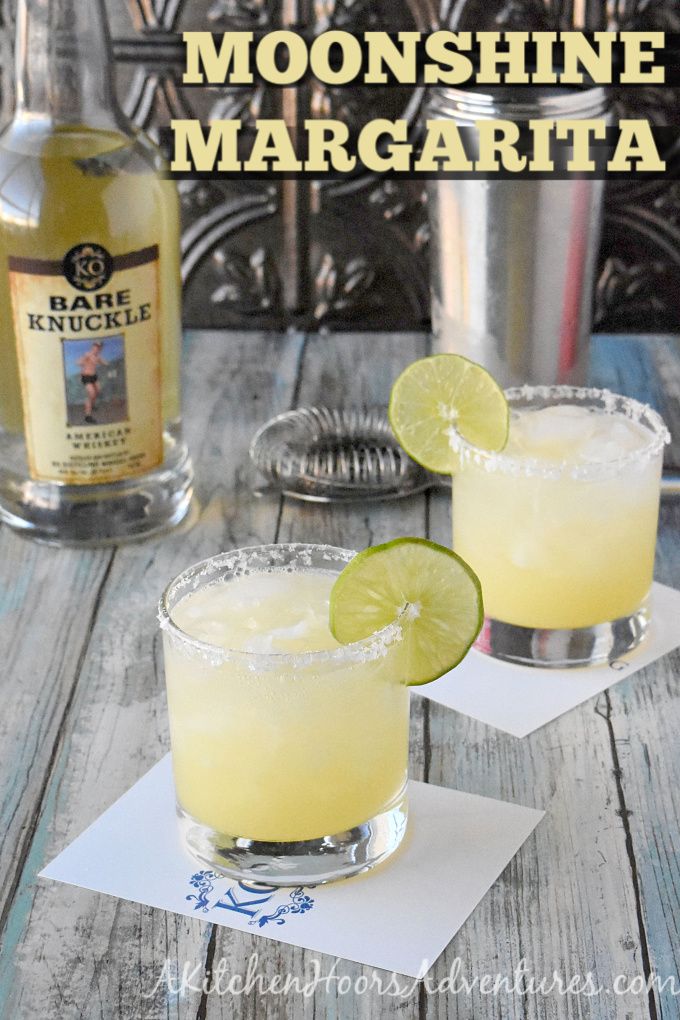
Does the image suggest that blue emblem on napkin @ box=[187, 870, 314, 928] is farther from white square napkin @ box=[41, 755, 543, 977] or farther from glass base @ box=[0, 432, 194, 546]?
glass base @ box=[0, 432, 194, 546]

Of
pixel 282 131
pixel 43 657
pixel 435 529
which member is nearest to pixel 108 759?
pixel 43 657

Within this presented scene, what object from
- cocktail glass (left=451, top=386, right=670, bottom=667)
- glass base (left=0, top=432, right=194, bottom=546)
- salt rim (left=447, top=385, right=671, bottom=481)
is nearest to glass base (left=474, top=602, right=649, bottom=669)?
cocktail glass (left=451, top=386, right=670, bottom=667)

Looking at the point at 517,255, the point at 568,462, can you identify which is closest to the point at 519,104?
the point at 517,255

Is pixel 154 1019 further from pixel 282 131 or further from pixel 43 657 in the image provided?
pixel 282 131

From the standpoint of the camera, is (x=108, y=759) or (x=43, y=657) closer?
(x=108, y=759)

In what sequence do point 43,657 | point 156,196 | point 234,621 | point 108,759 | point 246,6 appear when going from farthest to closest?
point 246,6, point 156,196, point 43,657, point 108,759, point 234,621

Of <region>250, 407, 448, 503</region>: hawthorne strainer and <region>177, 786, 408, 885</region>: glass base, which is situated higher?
<region>177, 786, 408, 885</region>: glass base
